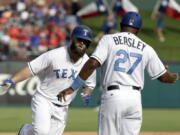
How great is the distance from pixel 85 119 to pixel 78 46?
294 inches

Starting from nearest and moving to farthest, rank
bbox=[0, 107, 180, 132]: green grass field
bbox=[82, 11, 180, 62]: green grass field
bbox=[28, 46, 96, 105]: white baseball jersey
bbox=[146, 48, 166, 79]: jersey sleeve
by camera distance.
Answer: bbox=[146, 48, 166, 79]: jersey sleeve
bbox=[28, 46, 96, 105]: white baseball jersey
bbox=[0, 107, 180, 132]: green grass field
bbox=[82, 11, 180, 62]: green grass field

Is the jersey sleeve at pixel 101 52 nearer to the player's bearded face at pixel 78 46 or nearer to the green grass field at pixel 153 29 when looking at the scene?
the player's bearded face at pixel 78 46

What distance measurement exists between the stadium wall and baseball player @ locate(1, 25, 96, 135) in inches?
379

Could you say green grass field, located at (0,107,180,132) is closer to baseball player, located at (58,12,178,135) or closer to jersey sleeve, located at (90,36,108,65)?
baseball player, located at (58,12,178,135)

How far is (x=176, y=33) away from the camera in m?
28.2

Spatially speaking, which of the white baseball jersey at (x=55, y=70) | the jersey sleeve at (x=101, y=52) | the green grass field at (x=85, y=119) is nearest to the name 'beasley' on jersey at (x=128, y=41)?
the jersey sleeve at (x=101, y=52)

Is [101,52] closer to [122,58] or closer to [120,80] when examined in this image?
[122,58]

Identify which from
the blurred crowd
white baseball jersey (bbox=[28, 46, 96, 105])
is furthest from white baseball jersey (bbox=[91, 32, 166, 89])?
the blurred crowd

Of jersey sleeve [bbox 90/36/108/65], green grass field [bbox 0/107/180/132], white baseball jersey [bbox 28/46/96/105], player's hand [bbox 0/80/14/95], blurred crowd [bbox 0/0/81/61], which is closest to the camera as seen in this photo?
jersey sleeve [bbox 90/36/108/65]

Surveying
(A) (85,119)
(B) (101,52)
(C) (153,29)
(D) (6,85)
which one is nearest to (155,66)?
(B) (101,52)

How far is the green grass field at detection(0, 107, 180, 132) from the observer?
1474 centimetres

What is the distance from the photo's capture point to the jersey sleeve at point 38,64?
9.04 m

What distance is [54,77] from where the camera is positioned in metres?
9.22

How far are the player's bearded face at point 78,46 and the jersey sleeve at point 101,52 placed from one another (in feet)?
5.21
